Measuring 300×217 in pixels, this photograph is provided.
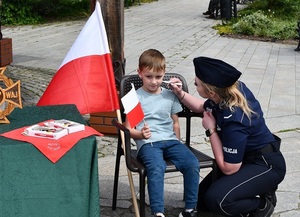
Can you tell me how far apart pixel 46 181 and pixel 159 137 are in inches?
42.6

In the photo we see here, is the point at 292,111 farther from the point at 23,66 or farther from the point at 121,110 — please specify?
the point at 23,66

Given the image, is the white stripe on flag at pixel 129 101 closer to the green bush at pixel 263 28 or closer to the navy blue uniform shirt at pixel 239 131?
the navy blue uniform shirt at pixel 239 131

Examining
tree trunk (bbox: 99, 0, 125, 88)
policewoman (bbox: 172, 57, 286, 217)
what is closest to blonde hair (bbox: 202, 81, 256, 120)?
policewoman (bbox: 172, 57, 286, 217)

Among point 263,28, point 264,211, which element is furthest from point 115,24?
point 263,28

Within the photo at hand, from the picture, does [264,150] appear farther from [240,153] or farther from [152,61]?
[152,61]

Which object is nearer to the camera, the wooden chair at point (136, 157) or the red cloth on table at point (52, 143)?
the red cloth on table at point (52, 143)

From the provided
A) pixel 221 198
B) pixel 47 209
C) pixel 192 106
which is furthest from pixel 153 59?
pixel 47 209

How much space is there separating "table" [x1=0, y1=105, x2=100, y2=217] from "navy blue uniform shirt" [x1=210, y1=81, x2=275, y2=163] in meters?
0.91

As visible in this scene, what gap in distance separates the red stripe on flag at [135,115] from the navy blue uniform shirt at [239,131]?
485 mm

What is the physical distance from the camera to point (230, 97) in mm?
3508

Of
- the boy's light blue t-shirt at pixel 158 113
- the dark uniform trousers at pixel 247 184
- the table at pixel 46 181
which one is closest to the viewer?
the table at pixel 46 181

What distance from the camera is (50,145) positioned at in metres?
2.92

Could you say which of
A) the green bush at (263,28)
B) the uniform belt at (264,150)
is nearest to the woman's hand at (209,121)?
the uniform belt at (264,150)

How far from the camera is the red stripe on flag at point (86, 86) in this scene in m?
3.65
